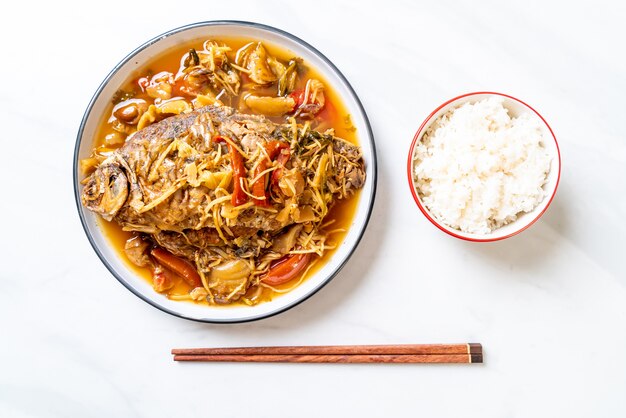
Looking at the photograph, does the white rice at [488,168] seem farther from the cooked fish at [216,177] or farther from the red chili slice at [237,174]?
the red chili slice at [237,174]

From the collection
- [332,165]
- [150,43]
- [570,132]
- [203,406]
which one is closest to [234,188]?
[332,165]

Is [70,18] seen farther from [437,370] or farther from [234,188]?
[437,370]

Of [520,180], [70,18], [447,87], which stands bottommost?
[520,180]

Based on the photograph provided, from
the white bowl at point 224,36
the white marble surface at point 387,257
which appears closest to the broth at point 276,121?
the white bowl at point 224,36

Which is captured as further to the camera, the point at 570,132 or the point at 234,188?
the point at 570,132

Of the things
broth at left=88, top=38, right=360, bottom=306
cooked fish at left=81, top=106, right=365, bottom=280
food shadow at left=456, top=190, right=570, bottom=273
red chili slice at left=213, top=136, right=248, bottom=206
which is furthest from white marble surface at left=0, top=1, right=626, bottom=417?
red chili slice at left=213, top=136, right=248, bottom=206

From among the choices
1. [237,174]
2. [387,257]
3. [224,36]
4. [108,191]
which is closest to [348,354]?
[387,257]

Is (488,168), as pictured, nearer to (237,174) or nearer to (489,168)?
(489,168)
